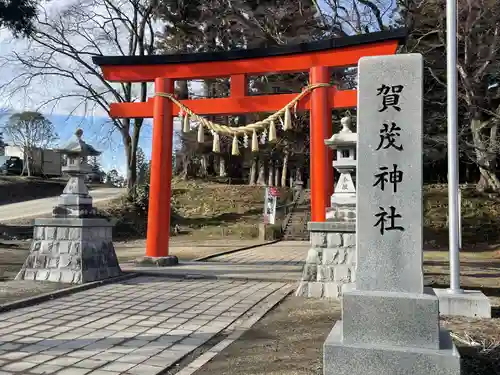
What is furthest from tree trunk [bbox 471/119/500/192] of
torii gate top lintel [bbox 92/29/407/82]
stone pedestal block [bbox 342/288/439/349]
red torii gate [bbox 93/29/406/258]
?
stone pedestal block [bbox 342/288/439/349]

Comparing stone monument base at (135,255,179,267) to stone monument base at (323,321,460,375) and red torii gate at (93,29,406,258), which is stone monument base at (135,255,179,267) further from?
stone monument base at (323,321,460,375)

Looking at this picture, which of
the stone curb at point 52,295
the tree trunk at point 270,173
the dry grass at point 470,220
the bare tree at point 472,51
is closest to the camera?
the stone curb at point 52,295

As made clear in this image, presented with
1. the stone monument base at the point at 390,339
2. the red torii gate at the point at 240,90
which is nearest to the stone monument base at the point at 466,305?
the stone monument base at the point at 390,339

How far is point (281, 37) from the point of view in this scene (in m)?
18.3

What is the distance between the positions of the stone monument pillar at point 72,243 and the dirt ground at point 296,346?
13.3 ft

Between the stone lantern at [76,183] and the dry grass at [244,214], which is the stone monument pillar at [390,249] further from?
the dry grass at [244,214]

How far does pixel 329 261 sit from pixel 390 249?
388cm

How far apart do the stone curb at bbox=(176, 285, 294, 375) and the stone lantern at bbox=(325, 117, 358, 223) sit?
166cm

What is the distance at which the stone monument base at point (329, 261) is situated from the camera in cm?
752

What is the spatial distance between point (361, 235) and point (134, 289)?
17.7 feet

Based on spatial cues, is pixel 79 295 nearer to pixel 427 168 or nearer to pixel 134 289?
pixel 134 289

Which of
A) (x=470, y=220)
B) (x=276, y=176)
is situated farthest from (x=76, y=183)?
(x=276, y=176)

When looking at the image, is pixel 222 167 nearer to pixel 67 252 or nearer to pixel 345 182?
pixel 67 252

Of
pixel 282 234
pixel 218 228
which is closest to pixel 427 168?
pixel 282 234
